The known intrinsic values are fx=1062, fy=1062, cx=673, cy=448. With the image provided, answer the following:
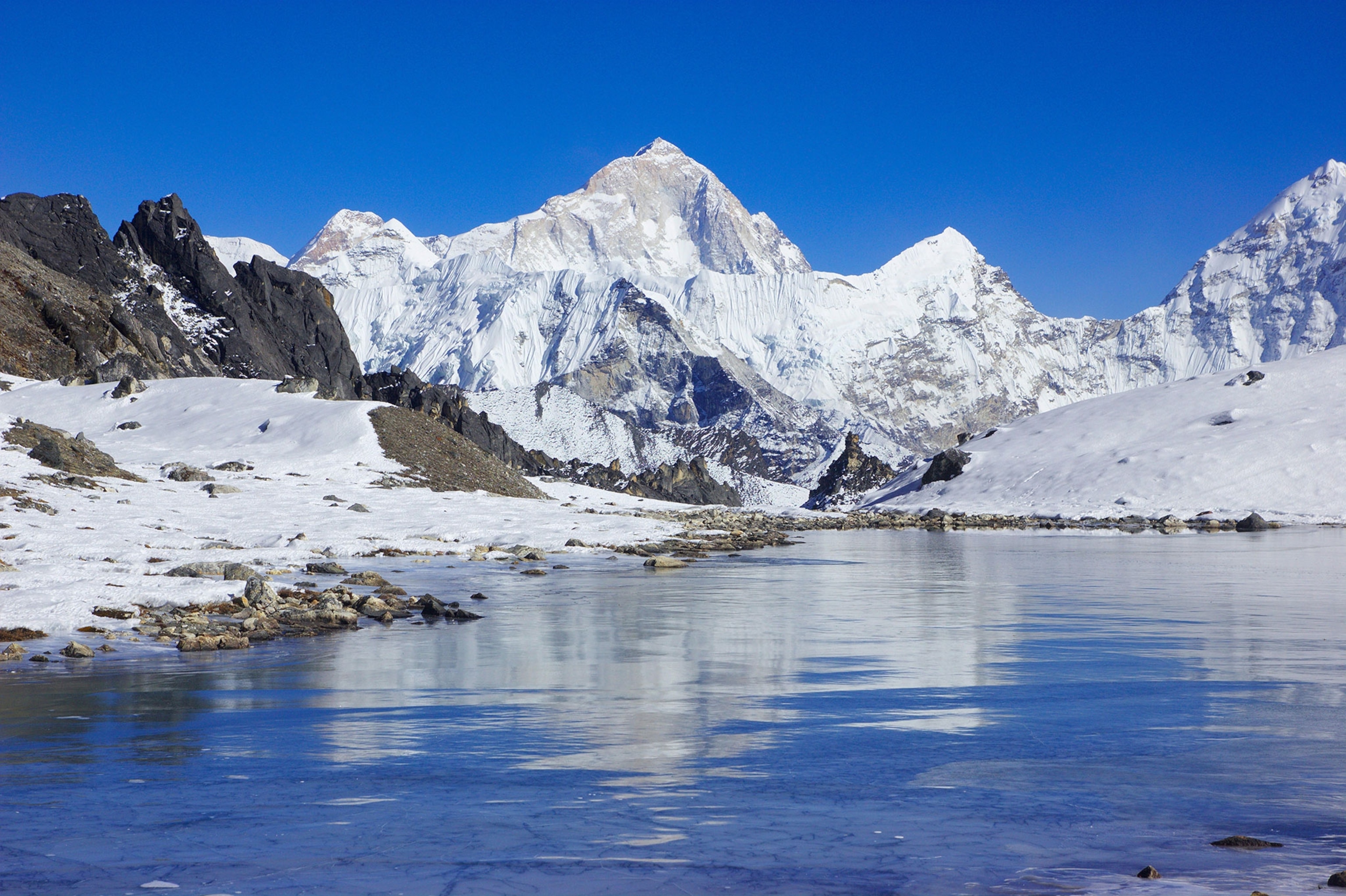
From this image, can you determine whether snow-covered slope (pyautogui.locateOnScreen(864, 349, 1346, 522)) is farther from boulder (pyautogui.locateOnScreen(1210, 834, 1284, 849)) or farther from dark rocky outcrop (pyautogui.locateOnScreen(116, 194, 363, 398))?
boulder (pyautogui.locateOnScreen(1210, 834, 1284, 849))

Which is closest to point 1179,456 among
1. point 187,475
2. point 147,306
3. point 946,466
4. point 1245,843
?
point 946,466

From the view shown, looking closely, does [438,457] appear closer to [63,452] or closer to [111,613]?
[63,452]

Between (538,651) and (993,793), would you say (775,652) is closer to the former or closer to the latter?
(538,651)

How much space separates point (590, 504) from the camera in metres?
67.9

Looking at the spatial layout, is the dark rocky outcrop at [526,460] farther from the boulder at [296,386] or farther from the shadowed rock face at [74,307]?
the shadowed rock face at [74,307]

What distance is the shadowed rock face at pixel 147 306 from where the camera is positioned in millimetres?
72812

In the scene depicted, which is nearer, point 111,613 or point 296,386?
point 111,613

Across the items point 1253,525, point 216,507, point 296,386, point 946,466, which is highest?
point 296,386

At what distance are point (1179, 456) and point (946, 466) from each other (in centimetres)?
2032

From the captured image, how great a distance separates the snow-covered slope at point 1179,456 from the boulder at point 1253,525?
5.68 m

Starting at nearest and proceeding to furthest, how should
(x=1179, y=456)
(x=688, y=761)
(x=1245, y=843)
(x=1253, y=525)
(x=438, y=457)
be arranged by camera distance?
(x=1245, y=843) < (x=688, y=761) < (x=438, y=457) < (x=1253, y=525) < (x=1179, y=456)

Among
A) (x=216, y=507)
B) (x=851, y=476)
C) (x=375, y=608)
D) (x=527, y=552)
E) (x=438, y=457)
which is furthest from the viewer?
(x=851, y=476)

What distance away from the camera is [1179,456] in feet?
273

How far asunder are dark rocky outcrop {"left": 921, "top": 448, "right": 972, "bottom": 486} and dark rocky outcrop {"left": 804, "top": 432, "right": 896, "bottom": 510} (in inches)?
1867
